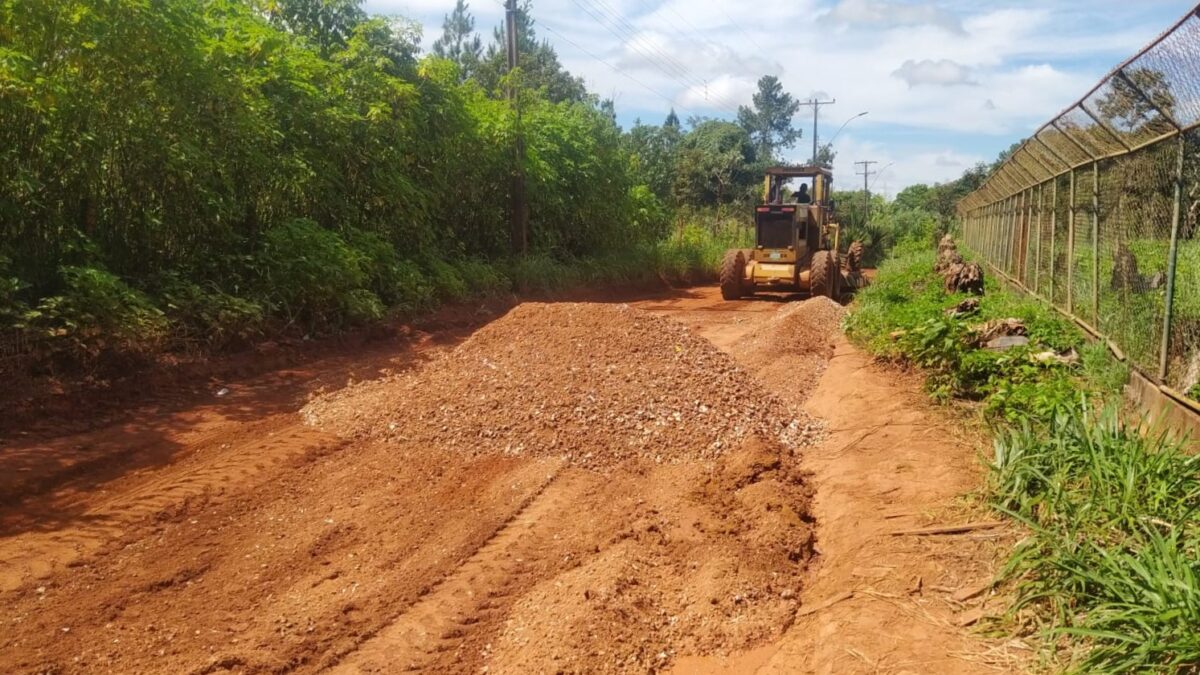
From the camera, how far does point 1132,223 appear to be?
6281 mm

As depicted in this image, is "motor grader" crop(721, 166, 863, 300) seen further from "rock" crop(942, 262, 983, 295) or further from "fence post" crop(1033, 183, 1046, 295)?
"fence post" crop(1033, 183, 1046, 295)

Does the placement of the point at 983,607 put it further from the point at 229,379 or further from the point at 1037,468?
the point at 229,379

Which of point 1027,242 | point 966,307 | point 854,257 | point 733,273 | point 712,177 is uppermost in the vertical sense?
point 712,177

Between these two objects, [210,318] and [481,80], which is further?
[481,80]

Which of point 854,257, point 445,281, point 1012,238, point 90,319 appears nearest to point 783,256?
point 1012,238

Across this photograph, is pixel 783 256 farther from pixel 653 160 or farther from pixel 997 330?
pixel 653 160

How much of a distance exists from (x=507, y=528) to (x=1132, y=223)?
532 centimetres

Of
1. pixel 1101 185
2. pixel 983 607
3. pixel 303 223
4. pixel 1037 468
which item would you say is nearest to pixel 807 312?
pixel 1101 185

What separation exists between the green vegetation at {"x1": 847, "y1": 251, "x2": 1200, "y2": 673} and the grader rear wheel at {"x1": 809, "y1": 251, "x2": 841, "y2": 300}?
8605mm

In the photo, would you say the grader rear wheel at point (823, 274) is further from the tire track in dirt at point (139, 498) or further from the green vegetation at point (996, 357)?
the tire track in dirt at point (139, 498)

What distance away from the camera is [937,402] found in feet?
20.6

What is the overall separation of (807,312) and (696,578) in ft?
26.5

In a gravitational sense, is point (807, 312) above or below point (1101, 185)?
below

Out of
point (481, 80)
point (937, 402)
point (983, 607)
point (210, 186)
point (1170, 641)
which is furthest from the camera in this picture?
point (481, 80)
